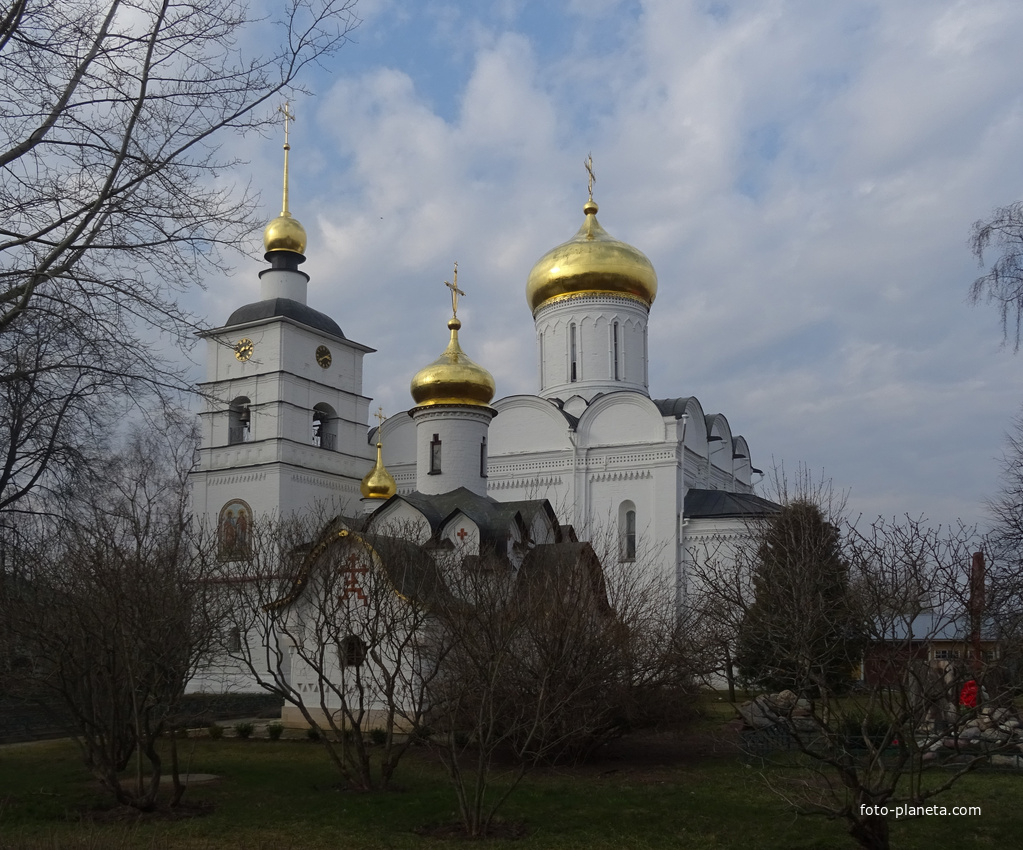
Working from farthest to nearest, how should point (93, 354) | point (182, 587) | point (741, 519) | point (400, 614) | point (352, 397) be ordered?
point (352, 397)
point (741, 519)
point (400, 614)
point (182, 587)
point (93, 354)

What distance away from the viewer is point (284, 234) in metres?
24.5

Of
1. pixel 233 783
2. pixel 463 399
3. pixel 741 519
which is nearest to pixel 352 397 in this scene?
pixel 463 399

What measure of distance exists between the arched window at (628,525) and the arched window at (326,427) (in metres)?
7.30

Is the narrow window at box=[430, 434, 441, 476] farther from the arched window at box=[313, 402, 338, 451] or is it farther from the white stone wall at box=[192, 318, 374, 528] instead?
the arched window at box=[313, 402, 338, 451]

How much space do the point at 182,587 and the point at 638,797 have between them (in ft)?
17.2

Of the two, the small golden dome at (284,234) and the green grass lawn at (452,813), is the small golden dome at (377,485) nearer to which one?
the small golden dome at (284,234)

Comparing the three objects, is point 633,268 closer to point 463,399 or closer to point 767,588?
point 463,399

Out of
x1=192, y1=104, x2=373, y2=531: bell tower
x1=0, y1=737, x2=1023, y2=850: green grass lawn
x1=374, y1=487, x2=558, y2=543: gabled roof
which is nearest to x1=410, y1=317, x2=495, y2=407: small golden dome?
x1=374, y1=487, x2=558, y2=543: gabled roof

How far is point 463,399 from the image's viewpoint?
780 inches

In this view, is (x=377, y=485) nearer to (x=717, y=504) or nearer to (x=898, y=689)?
(x=717, y=504)

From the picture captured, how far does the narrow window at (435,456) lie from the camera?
19594mm

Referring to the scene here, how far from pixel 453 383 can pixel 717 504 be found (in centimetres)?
704

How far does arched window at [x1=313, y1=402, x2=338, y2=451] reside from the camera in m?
25.4

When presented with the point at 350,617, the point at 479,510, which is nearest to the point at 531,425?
the point at 479,510
